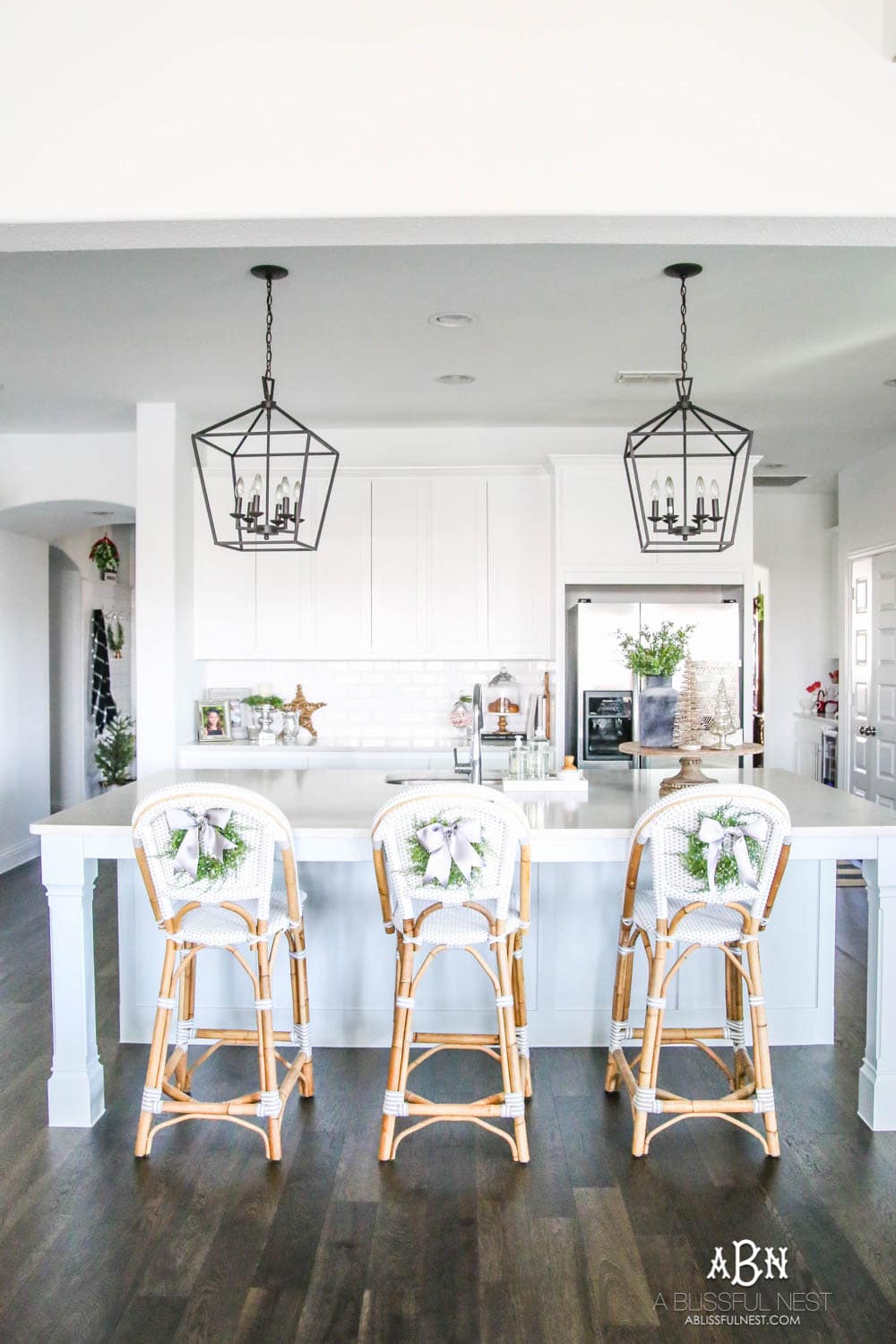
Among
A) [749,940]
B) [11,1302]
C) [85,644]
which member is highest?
[85,644]

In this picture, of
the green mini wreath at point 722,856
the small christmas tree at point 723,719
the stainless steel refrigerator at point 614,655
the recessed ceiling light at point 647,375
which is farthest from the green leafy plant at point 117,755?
the green mini wreath at point 722,856

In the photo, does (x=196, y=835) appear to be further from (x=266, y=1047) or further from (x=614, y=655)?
(x=614, y=655)

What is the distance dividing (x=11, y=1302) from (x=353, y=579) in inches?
167

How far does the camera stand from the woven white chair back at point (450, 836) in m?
2.53

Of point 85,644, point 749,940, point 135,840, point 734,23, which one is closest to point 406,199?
point 734,23

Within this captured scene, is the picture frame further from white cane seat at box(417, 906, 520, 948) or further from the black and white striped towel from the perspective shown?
white cane seat at box(417, 906, 520, 948)

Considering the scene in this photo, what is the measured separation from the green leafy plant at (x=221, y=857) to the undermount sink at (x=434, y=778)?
4.04 feet

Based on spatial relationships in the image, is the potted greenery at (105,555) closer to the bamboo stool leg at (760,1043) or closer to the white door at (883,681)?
the white door at (883,681)

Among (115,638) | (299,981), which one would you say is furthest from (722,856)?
(115,638)

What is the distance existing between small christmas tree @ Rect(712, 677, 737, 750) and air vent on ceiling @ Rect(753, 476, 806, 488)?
167 inches

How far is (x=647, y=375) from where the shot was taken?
4805 millimetres

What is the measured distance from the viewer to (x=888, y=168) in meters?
2.18

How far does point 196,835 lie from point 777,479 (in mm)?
5912

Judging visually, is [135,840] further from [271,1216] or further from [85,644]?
[85,644]
